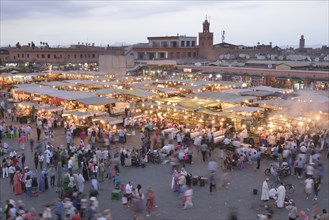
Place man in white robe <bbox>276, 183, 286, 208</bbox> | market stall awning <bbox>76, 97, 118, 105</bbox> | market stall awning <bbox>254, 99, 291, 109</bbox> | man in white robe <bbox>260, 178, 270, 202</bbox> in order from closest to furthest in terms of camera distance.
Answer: man in white robe <bbox>276, 183, 286, 208</bbox>
man in white robe <bbox>260, 178, 270, 202</bbox>
market stall awning <bbox>254, 99, 291, 109</bbox>
market stall awning <bbox>76, 97, 118, 105</bbox>

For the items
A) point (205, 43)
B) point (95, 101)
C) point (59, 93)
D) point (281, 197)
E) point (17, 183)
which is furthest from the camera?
point (205, 43)

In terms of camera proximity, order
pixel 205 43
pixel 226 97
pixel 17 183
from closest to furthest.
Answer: pixel 17 183 → pixel 226 97 → pixel 205 43

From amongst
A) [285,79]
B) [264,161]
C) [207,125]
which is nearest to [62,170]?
[264,161]

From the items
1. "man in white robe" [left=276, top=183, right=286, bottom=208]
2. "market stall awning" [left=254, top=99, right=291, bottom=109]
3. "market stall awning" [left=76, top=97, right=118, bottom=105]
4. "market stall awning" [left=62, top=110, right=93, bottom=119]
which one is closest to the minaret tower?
"market stall awning" [left=254, top=99, right=291, bottom=109]

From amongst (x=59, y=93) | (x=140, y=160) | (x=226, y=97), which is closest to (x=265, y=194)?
(x=140, y=160)

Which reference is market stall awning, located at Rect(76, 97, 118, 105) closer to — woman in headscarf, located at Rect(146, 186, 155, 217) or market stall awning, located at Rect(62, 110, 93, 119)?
market stall awning, located at Rect(62, 110, 93, 119)

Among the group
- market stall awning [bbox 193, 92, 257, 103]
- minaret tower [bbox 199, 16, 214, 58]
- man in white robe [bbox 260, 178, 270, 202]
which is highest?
minaret tower [bbox 199, 16, 214, 58]

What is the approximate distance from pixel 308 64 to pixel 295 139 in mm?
24007

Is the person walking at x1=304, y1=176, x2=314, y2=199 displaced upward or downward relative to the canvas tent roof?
downward

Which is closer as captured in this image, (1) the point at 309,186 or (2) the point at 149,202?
(2) the point at 149,202

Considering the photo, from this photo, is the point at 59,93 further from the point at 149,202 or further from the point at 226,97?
the point at 149,202

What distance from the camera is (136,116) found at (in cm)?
1908

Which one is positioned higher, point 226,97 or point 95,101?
point 226,97

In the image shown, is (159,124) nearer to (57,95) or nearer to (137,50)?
(57,95)
